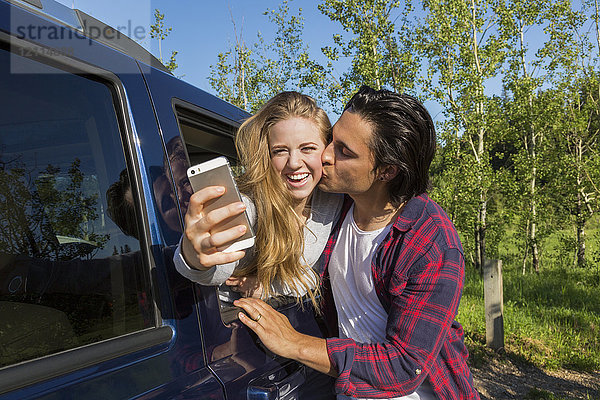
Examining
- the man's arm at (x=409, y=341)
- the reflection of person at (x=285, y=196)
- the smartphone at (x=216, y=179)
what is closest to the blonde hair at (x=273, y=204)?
the reflection of person at (x=285, y=196)

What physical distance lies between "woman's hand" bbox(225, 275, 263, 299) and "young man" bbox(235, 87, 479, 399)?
0.12 m

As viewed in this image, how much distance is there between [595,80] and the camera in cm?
1183

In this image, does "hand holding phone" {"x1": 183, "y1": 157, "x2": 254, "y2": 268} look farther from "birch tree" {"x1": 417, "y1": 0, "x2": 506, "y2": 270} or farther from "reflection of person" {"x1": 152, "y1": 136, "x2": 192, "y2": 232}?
"birch tree" {"x1": 417, "y1": 0, "x2": 506, "y2": 270}

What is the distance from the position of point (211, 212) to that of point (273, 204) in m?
0.59

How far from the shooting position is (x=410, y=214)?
151cm

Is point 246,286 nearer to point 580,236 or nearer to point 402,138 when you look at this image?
point 402,138

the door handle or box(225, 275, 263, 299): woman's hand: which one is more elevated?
box(225, 275, 263, 299): woman's hand

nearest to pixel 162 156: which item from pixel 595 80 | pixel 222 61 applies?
pixel 222 61

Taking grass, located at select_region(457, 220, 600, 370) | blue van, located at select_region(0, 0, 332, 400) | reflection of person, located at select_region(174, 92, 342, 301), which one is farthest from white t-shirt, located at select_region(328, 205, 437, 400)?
grass, located at select_region(457, 220, 600, 370)

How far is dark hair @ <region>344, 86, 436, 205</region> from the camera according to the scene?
1.55 metres

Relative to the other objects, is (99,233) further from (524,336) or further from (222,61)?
(222,61)

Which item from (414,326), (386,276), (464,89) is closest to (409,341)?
(414,326)

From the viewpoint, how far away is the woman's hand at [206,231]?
3.73ft

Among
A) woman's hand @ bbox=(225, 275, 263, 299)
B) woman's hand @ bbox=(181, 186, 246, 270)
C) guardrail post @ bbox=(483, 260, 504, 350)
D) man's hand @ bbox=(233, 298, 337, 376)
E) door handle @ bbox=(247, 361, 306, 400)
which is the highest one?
woman's hand @ bbox=(181, 186, 246, 270)
